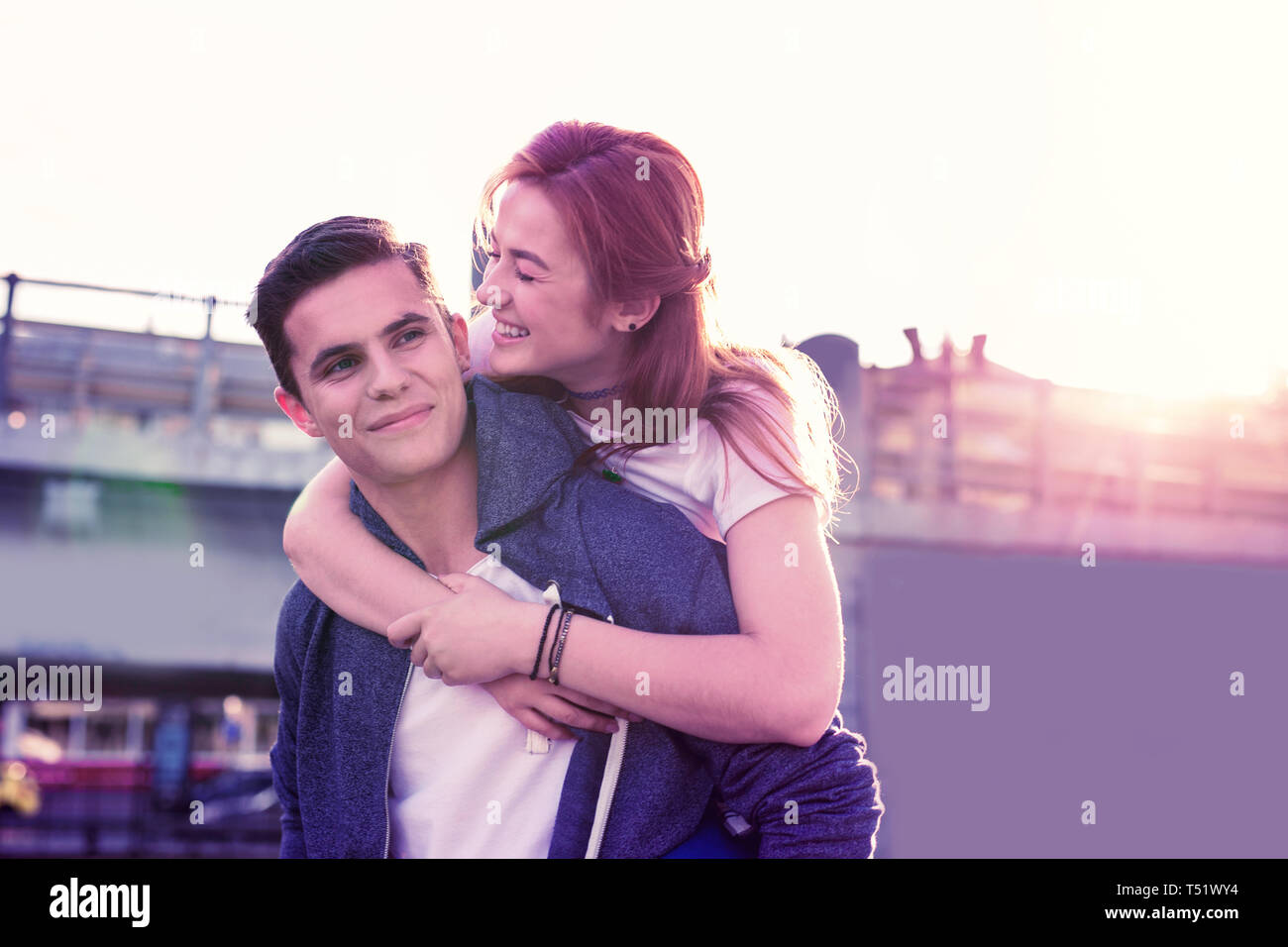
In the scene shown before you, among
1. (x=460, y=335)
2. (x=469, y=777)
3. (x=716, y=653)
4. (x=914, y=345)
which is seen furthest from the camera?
(x=914, y=345)

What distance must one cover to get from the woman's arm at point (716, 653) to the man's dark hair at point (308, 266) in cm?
62

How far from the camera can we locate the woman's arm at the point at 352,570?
2.05 m

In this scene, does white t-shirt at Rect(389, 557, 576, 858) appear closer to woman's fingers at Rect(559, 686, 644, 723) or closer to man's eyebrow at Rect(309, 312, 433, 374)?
woman's fingers at Rect(559, 686, 644, 723)

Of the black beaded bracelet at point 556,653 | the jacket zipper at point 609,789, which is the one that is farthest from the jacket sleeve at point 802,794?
the black beaded bracelet at point 556,653

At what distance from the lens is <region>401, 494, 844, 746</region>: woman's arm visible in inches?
73.4

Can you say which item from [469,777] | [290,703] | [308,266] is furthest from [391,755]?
[308,266]

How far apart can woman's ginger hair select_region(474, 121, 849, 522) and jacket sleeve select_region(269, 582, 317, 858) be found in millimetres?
674

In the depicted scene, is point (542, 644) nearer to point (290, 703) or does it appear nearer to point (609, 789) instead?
point (609, 789)

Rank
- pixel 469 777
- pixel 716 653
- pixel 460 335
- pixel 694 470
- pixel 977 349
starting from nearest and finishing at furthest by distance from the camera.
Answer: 1. pixel 716 653
2. pixel 469 777
3. pixel 694 470
4. pixel 460 335
5. pixel 977 349

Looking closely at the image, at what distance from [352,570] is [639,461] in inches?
23.9

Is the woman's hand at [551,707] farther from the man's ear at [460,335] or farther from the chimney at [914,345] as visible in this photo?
the chimney at [914,345]

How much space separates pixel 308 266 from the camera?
208 cm
